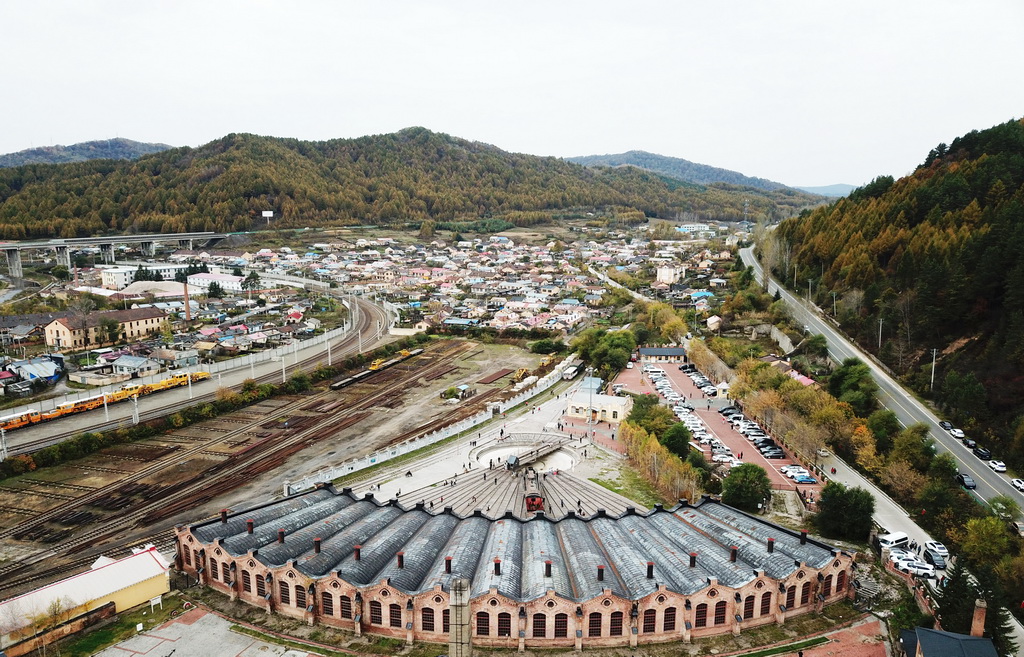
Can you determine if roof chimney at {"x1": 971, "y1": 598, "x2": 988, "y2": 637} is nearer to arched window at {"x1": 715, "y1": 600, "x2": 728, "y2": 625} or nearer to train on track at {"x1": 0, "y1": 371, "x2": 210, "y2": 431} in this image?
arched window at {"x1": 715, "y1": 600, "x2": 728, "y2": 625}

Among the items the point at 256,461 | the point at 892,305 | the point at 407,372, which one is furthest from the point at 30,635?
the point at 892,305

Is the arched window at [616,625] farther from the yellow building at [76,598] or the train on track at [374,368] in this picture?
the train on track at [374,368]

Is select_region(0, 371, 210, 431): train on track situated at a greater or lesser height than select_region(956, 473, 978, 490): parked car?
lesser

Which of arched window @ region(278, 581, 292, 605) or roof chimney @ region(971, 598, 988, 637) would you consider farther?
arched window @ region(278, 581, 292, 605)

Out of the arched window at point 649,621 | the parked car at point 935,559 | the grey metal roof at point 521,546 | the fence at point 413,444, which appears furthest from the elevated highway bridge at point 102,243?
the parked car at point 935,559

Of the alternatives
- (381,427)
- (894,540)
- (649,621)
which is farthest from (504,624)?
(381,427)

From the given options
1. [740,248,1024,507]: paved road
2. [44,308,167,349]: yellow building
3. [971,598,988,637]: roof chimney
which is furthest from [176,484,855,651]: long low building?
[44,308,167,349]: yellow building

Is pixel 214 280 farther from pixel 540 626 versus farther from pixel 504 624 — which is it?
pixel 540 626
